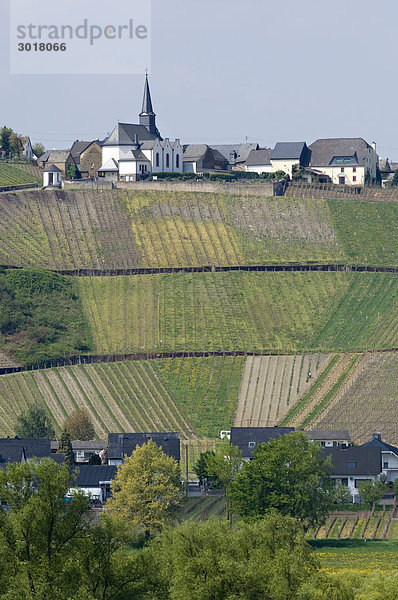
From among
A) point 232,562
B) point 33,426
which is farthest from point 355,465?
point 232,562

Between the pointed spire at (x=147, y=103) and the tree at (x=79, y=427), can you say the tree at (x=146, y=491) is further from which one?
the pointed spire at (x=147, y=103)

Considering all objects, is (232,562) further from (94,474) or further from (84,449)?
(84,449)

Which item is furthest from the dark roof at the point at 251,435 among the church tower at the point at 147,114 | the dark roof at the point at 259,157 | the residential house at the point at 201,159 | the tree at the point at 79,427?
the church tower at the point at 147,114

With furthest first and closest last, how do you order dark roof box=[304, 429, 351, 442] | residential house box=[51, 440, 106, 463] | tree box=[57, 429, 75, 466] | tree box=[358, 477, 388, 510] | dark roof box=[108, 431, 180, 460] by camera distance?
dark roof box=[304, 429, 351, 442], residential house box=[51, 440, 106, 463], tree box=[57, 429, 75, 466], dark roof box=[108, 431, 180, 460], tree box=[358, 477, 388, 510]

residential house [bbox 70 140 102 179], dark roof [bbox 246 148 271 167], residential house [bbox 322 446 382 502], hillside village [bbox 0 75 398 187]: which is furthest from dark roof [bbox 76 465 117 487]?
dark roof [bbox 246 148 271 167]

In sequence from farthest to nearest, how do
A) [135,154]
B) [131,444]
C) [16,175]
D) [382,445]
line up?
[16,175], [135,154], [382,445], [131,444]

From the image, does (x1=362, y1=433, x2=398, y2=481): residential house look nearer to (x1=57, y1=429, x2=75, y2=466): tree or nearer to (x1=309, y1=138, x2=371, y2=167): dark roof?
(x1=57, y1=429, x2=75, y2=466): tree
